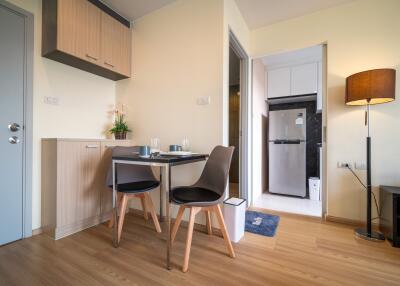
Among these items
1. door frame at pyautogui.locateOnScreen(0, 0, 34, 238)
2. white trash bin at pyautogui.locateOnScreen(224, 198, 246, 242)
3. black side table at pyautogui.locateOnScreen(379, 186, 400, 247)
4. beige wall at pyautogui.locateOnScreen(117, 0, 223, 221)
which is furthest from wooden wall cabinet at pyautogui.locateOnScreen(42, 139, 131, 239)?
black side table at pyautogui.locateOnScreen(379, 186, 400, 247)

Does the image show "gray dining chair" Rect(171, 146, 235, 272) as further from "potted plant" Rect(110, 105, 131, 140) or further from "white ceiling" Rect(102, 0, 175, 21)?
"white ceiling" Rect(102, 0, 175, 21)

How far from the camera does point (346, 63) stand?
2.26 meters

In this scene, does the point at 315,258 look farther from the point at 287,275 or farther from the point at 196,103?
the point at 196,103

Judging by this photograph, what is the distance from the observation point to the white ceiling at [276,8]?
2.28 m

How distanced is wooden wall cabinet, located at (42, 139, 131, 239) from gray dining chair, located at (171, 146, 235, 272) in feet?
3.48

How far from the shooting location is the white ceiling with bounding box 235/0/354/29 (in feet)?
7.47

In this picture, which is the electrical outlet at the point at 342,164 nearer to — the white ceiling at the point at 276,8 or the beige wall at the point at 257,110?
the beige wall at the point at 257,110

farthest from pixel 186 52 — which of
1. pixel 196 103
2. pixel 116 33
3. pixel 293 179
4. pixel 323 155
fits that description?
pixel 293 179

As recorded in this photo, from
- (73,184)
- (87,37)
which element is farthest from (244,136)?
(87,37)

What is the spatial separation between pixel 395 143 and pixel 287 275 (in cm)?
192

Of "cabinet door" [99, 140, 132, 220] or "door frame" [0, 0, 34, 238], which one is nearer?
"door frame" [0, 0, 34, 238]

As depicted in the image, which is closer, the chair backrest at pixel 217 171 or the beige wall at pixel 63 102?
the chair backrest at pixel 217 171

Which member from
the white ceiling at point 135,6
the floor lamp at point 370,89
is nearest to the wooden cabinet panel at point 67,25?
the white ceiling at point 135,6

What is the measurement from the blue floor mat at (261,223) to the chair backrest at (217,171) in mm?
747
